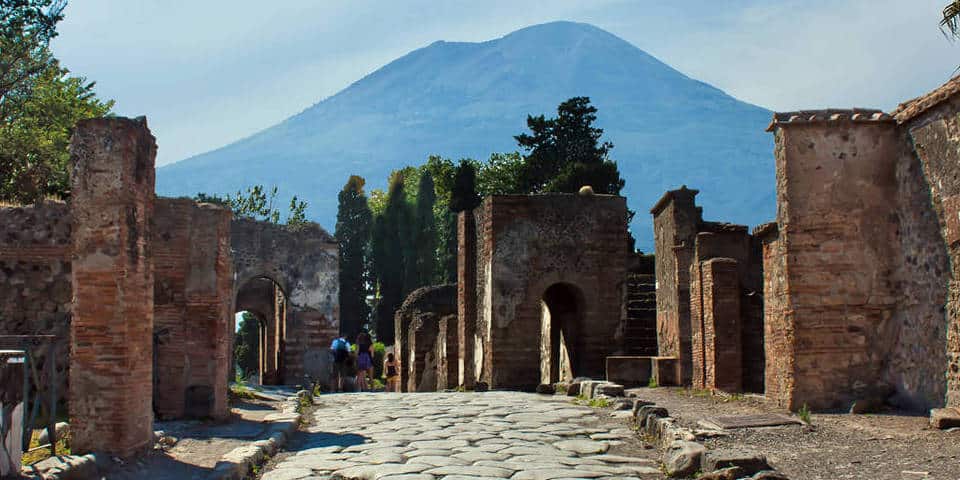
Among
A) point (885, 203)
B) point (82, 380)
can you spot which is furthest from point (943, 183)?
point (82, 380)

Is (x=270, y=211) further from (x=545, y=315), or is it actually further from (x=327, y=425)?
(x=327, y=425)

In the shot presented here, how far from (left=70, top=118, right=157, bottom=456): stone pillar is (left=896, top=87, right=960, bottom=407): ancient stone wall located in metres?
7.88

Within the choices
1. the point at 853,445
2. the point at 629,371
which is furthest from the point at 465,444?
the point at 629,371

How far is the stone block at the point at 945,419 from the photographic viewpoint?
965cm

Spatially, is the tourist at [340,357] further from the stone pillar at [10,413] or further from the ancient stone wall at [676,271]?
the stone pillar at [10,413]

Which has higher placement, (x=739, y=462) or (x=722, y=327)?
(x=722, y=327)

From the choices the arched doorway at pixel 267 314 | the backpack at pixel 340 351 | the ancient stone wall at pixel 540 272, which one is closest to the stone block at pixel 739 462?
the ancient stone wall at pixel 540 272

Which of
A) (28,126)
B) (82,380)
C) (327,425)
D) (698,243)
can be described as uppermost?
(28,126)

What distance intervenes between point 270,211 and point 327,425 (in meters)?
49.7

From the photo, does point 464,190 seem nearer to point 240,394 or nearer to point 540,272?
point 540,272

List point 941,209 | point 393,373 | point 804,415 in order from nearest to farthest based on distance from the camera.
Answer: point 941,209
point 804,415
point 393,373

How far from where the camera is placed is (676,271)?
778 inches

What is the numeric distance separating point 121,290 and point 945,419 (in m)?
7.31

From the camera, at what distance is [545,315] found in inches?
952
